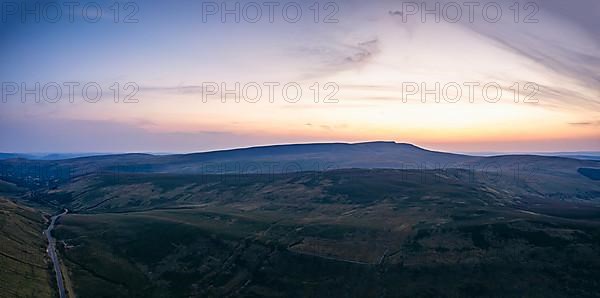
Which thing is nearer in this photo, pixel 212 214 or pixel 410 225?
pixel 410 225

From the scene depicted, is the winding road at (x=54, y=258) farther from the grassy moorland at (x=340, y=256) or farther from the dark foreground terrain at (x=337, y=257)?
the grassy moorland at (x=340, y=256)

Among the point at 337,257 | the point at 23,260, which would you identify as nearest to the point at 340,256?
the point at 337,257

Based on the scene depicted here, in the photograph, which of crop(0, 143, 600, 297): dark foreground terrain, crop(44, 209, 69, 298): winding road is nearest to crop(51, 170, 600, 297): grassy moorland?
crop(0, 143, 600, 297): dark foreground terrain

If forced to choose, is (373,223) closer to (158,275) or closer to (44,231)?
(158,275)

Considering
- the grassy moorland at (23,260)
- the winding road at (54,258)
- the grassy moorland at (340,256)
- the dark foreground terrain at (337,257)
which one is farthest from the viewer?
the grassy moorland at (340,256)

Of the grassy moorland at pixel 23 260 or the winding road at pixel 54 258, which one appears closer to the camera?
the grassy moorland at pixel 23 260

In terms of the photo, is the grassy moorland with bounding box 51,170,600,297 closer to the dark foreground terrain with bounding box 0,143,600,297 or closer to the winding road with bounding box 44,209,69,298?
the dark foreground terrain with bounding box 0,143,600,297

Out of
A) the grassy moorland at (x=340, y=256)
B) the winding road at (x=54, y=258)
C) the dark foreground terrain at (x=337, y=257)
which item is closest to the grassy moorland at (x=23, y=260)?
the winding road at (x=54, y=258)

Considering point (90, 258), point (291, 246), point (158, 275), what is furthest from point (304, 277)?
point (90, 258)
